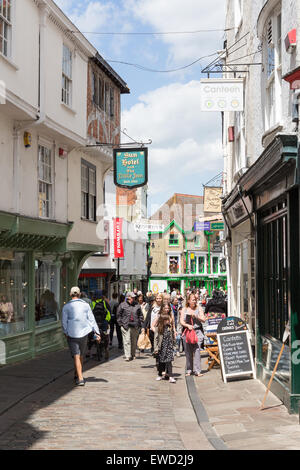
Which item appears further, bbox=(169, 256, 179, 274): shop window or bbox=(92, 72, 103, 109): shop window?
bbox=(169, 256, 179, 274): shop window

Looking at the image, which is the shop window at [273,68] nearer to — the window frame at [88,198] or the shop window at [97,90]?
the window frame at [88,198]

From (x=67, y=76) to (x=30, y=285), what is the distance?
6002mm

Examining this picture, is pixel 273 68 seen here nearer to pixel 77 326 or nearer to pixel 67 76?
pixel 77 326

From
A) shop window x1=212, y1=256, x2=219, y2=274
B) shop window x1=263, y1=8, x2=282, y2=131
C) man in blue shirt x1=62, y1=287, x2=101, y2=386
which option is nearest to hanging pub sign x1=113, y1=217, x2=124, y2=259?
man in blue shirt x1=62, y1=287, x2=101, y2=386

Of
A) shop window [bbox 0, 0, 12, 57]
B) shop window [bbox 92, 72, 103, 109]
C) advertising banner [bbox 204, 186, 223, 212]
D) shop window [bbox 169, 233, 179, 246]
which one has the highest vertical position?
shop window [bbox 92, 72, 103, 109]

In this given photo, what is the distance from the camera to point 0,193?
13.5m

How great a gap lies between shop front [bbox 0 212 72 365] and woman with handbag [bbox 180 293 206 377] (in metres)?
4.06

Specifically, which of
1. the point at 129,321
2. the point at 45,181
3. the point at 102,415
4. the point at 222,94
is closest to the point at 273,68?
the point at 222,94

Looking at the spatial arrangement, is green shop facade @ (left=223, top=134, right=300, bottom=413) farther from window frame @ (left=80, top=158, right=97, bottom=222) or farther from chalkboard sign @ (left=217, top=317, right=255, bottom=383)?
window frame @ (left=80, top=158, right=97, bottom=222)

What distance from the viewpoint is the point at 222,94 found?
46.0 ft

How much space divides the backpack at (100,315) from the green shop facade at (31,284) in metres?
1.58

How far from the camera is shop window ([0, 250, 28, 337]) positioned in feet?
46.7

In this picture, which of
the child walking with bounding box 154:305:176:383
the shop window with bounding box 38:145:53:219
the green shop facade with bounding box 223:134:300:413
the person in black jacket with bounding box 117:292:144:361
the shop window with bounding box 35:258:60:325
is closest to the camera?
the green shop facade with bounding box 223:134:300:413
